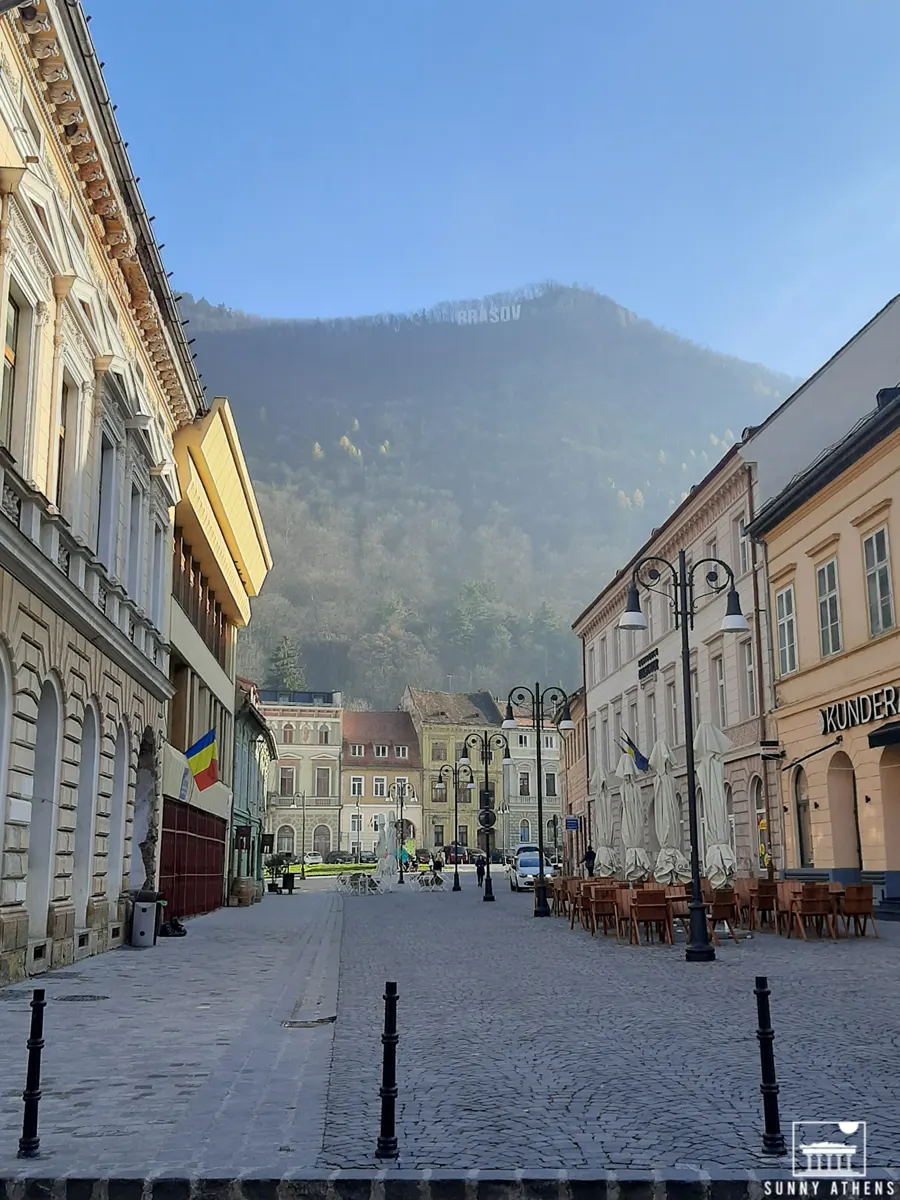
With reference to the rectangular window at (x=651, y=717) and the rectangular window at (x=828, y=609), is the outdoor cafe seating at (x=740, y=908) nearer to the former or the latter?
the rectangular window at (x=828, y=609)

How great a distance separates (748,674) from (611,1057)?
83.6ft

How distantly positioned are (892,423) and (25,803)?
705 inches

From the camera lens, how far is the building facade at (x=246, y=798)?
4406 cm

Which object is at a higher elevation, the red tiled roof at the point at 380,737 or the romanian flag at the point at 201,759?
the red tiled roof at the point at 380,737

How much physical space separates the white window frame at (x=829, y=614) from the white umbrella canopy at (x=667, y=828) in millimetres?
5004

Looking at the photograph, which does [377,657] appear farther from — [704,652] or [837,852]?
[837,852]

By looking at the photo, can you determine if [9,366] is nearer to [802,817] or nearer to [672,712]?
[802,817]

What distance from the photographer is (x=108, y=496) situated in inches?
789

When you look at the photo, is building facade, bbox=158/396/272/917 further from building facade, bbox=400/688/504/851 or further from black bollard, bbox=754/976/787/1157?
building facade, bbox=400/688/504/851

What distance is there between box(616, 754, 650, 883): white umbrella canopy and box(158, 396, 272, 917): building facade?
1004 cm

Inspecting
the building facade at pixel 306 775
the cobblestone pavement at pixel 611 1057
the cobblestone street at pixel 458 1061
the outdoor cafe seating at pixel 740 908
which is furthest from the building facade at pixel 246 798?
the building facade at pixel 306 775

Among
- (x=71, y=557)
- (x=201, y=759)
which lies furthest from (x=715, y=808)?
(x=71, y=557)

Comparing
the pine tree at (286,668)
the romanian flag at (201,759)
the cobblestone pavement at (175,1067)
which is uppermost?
the pine tree at (286,668)

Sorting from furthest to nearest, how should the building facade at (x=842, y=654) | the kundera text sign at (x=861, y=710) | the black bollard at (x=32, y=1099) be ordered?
the building facade at (x=842, y=654) → the kundera text sign at (x=861, y=710) → the black bollard at (x=32, y=1099)
